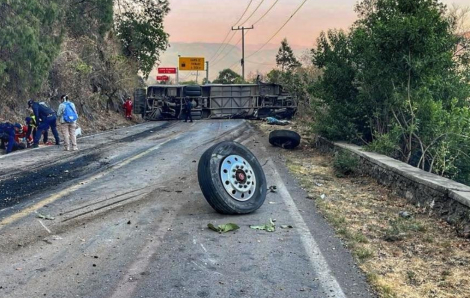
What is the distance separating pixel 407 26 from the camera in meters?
9.17

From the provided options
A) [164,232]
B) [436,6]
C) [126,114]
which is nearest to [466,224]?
[164,232]

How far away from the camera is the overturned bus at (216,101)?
27.1m

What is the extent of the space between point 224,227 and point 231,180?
935mm

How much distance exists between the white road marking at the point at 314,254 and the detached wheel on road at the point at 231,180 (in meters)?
0.55

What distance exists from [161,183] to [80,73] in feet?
60.0

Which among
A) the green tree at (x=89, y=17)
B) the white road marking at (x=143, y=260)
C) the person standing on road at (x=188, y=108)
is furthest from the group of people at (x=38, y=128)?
the green tree at (x=89, y=17)

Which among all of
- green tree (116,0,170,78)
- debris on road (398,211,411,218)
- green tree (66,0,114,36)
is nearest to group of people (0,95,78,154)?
debris on road (398,211,411,218)

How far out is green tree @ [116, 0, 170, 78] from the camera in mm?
36625

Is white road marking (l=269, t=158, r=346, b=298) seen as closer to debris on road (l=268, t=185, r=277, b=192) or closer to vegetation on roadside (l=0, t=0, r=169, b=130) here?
debris on road (l=268, t=185, r=277, b=192)

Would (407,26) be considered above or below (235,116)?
above

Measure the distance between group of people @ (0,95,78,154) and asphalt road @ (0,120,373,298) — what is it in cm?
417

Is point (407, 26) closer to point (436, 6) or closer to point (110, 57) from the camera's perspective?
point (436, 6)

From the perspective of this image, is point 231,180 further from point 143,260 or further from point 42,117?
point 42,117

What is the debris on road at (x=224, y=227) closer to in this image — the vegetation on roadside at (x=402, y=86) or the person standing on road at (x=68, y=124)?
the vegetation on roadside at (x=402, y=86)
